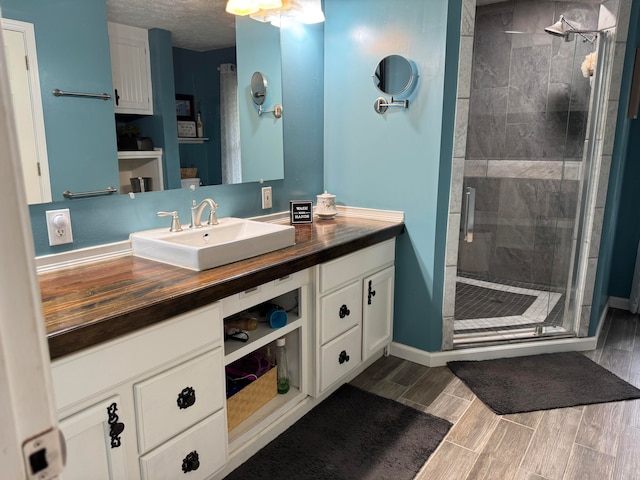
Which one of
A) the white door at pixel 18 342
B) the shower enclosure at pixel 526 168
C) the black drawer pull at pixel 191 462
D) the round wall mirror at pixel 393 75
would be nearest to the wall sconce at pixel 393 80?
the round wall mirror at pixel 393 75

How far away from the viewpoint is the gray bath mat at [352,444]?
1871 millimetres

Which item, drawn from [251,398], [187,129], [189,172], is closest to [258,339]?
[251,398]

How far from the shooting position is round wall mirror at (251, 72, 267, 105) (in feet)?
7.91

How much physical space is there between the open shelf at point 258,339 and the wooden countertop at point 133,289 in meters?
0.28

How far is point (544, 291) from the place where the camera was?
3291 mm

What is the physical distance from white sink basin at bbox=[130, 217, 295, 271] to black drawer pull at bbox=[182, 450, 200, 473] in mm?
626

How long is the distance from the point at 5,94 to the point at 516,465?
213 centimetres

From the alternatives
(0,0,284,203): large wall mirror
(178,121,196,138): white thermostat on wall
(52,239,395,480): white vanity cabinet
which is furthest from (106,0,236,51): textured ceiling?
(52,239,395,480): white vanity cabinet

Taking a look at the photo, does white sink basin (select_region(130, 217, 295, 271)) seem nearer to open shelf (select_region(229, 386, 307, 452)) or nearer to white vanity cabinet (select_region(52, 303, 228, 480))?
white vanity cabinet (select_region(52, 303, 228, 480))

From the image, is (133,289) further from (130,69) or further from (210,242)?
(130,69)

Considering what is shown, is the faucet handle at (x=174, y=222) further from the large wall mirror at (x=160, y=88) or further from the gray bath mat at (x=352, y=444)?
the gray bath mat at (x=352, y=444)

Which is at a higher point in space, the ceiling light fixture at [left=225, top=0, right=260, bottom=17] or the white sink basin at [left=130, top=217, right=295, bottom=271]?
the ceiling light fixture at [left=225, top=0, right=260, bottom=17]

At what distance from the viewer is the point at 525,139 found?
352 centimetres

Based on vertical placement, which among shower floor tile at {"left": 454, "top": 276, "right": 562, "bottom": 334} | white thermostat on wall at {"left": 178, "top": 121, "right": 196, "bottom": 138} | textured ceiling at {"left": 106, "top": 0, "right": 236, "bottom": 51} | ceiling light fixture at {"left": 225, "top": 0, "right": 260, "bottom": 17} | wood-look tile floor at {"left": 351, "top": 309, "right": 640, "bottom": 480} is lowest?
wood-look tile floor at {"left": 351, "top": 309, "right": 640, "bottom": 480}
